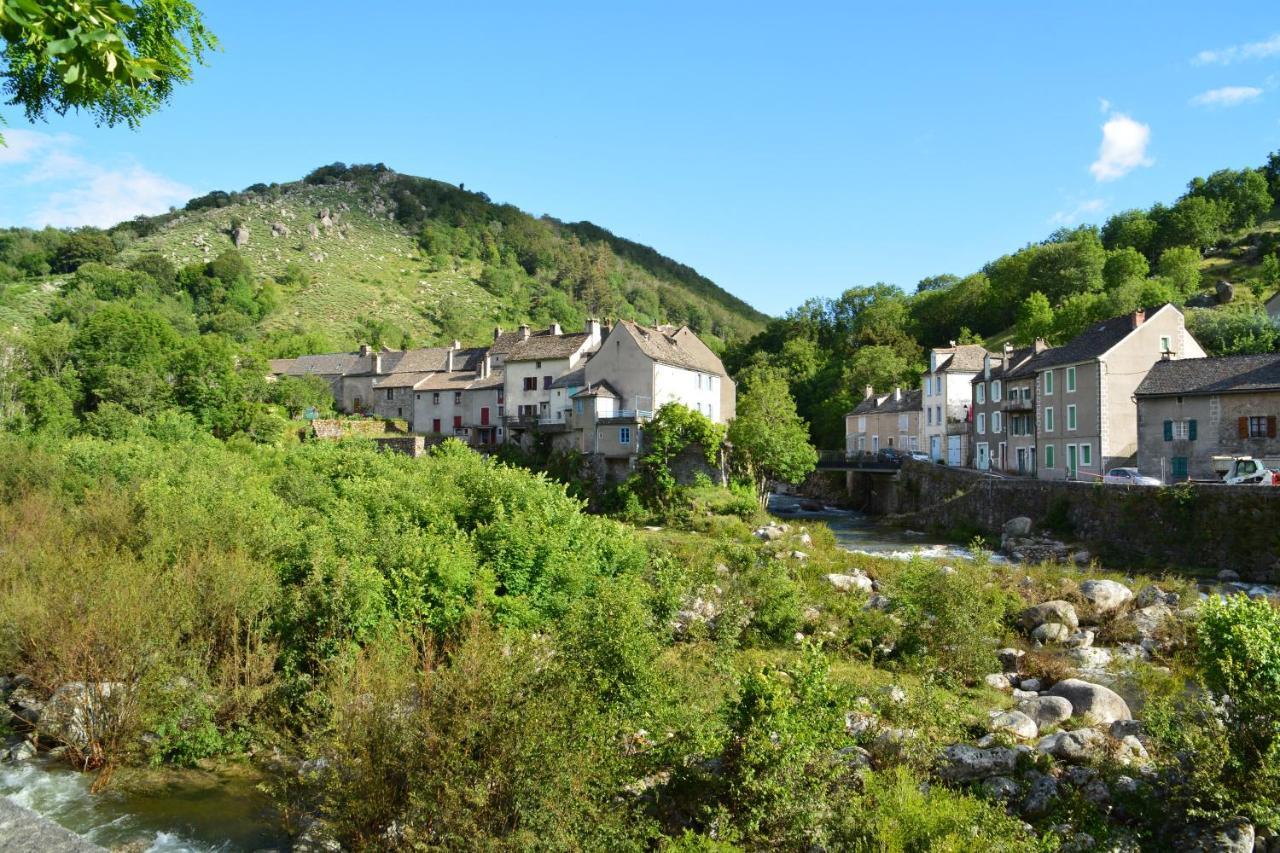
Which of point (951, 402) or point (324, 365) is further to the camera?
point (324, 365)

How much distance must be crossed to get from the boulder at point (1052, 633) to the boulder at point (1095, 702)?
588cm

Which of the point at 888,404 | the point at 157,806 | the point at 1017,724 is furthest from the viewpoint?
the point at 888,404

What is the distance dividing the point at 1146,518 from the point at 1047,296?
75278 mm

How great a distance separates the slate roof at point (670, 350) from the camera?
54.1 meters

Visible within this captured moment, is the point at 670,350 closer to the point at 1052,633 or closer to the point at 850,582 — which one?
the point at 850,582

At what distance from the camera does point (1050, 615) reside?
24375 mm

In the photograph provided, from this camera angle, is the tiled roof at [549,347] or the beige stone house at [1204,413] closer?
the beige stone house at [1204,413]

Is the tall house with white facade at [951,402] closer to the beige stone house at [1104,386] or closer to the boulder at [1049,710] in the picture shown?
the beige stone house at [1104,386]

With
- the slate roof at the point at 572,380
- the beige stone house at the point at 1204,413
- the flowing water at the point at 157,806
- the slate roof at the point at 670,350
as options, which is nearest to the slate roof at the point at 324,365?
the slate roof at the point at 572,380

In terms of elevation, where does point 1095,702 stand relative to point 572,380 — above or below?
below

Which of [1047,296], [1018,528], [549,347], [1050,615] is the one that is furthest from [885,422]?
[1050,615]

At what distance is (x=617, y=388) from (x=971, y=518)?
2363 cm

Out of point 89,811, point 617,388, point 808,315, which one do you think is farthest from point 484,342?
point 89,811

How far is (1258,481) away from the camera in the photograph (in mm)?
33469
